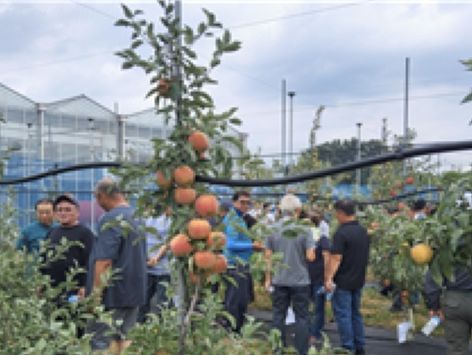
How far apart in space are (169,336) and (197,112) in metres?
0.79

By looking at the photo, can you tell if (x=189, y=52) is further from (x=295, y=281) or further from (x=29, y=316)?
(x=295, y=281)

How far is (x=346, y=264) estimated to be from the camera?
5.27 metres

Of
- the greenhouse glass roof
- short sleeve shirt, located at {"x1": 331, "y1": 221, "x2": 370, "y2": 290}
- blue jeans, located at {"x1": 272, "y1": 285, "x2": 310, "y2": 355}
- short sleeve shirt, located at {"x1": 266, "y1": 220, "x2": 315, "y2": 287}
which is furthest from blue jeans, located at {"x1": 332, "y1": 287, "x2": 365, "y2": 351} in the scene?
the greenhouse glass roof

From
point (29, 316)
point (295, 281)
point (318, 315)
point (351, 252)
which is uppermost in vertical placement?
point (29, 316)

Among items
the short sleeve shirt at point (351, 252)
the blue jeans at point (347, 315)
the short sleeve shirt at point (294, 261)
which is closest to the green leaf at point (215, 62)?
the short sleeve shirt at point (294, 261)

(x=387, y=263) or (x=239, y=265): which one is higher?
(x=239, y=265)

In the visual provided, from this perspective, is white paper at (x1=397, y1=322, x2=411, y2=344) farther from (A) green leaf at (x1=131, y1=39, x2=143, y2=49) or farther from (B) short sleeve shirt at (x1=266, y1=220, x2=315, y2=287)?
(A) green leaf at (x1=131, y1=39, x2=143, y2=49)

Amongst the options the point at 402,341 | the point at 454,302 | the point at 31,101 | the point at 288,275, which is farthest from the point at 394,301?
the point at 31,101

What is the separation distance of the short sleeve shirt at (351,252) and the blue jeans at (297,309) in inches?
18.1

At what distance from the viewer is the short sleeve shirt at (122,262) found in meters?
3.77

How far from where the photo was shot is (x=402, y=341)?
5.91 m

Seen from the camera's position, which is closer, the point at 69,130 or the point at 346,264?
the point at 346,264

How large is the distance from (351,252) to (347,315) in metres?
0.69

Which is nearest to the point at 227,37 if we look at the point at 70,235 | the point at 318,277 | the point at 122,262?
the point at 122,262
